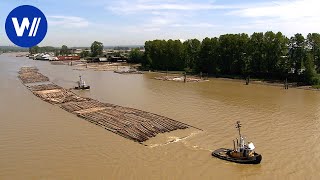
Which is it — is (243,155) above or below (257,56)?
below

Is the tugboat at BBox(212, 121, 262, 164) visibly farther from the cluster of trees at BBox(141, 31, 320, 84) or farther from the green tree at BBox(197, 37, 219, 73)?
the green tree at BBox(197, 37, 219, 73)

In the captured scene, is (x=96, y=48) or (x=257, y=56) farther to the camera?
(x=96, y=48)

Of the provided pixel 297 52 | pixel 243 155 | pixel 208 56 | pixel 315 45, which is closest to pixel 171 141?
pixel 243 155

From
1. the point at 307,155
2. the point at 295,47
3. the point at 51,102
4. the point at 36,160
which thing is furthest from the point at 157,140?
the point at 295,47

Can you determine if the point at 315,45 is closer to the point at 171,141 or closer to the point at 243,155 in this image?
the point at 171,141

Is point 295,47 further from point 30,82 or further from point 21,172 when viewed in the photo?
point 21,172

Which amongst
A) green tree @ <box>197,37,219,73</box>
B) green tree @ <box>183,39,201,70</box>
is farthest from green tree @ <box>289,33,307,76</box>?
green tree @ <box>183,39,201,70</box>

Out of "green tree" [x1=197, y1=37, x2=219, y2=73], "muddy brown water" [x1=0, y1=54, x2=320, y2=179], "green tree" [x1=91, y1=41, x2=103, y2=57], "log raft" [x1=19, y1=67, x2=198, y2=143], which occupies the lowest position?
"muddy brown water" [x1=0, y1=54, x2=320, y2=179]

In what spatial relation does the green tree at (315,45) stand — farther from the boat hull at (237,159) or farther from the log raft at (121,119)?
the boat hull at (237,159)
